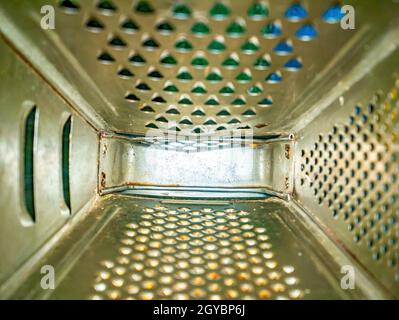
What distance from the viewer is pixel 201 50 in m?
0.70

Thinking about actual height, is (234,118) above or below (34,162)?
above

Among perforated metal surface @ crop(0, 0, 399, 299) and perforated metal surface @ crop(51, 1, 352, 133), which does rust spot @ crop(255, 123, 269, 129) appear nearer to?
perforated metal surface @ crop(0, 0, 399, 299)

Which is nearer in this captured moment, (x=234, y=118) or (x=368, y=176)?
(x=368, y=176)

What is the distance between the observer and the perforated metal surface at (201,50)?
634 mm

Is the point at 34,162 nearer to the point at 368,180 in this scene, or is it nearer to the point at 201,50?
the point at 201,50

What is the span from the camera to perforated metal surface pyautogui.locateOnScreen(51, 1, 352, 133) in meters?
0.63

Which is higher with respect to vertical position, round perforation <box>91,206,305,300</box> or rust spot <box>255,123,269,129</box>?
rust spot <box>255,123,269,129</box>

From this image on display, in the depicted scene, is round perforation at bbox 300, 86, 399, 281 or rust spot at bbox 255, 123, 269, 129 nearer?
round perforation at bbox 300, 86, 399, 281

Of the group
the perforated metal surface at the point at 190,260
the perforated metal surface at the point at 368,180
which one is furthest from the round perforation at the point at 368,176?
the perforated metal surface at the point at 190,260

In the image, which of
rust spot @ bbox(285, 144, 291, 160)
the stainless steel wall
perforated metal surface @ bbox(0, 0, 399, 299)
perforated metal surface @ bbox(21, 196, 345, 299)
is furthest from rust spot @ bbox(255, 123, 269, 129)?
the stainless steel wall

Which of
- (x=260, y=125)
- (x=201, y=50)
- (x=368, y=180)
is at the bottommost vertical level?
(x=368, y=180)

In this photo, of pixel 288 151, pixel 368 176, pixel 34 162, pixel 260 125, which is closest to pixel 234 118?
pixel 260 125
